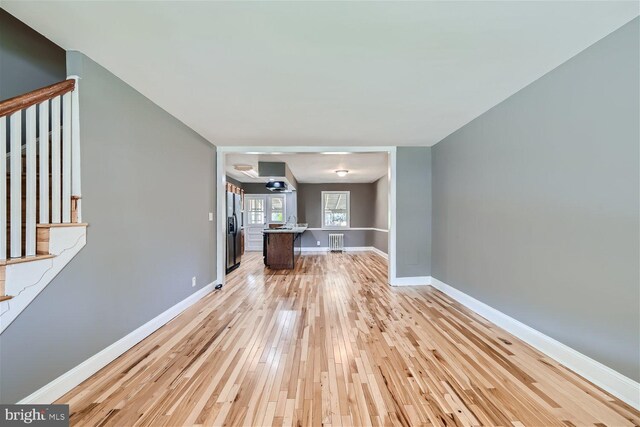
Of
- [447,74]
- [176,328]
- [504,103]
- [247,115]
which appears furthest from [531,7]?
[176,328]

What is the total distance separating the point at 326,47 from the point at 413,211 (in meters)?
3.23

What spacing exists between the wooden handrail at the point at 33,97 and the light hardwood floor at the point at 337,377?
1859 mm

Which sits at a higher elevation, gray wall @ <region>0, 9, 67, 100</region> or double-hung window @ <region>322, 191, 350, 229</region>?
gray wall @ <region>0, 9, 67, 100</region>

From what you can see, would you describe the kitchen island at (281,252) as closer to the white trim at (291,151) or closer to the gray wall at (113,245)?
the white trim at (291,151)

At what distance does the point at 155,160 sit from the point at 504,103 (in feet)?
12.4

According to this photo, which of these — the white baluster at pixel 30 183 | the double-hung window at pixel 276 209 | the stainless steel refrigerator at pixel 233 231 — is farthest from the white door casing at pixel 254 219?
the white baluster at pixel 30 183

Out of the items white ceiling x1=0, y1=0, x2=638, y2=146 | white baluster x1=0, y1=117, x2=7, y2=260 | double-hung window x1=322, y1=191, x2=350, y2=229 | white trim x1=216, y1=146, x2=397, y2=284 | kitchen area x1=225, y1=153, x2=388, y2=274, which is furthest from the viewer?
double-hung window x1=322, y1=191, x2=350, y2=229

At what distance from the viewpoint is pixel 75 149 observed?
184 cm

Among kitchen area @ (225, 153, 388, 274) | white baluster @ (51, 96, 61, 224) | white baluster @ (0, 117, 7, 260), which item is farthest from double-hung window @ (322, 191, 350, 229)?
white baluster @ (0, 117, 7, 260)

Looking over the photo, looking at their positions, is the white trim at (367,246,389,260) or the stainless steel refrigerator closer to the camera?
the stainless steel refrigerator

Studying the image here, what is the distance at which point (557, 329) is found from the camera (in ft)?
6.83

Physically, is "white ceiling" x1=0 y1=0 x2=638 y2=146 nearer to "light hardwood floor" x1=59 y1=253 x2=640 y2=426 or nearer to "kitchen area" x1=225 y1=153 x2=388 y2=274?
"light hardwood floor" x1=59 y1=253 x2=640 y2=426

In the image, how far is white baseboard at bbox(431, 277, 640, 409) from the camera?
1604 mm

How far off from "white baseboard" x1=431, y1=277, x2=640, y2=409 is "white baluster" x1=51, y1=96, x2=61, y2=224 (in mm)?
3943
